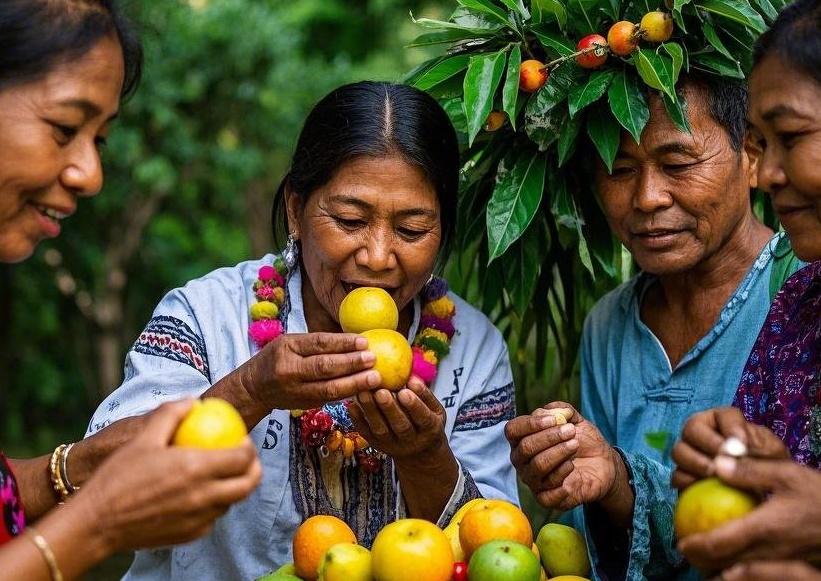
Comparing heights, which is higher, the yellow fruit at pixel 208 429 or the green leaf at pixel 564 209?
the green leaf at pixel 564 209

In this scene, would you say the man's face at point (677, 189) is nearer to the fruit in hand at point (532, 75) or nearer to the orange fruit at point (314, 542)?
the fruit in hand at point (532, 75)

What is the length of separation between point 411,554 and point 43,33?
4.55 ft

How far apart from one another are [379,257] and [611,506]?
3.32 ft

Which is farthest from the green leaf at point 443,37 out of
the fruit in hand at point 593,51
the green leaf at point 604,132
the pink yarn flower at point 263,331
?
the pink yarn flower at point 263,331

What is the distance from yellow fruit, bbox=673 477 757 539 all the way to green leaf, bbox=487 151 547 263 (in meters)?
1.39

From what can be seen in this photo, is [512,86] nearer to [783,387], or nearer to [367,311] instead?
[367,311]

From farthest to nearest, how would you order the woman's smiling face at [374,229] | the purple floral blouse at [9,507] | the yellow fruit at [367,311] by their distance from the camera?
the woman's smiling face at [374,229], the yellow fruit at [367,311], the purple floral blouse at [9,507]

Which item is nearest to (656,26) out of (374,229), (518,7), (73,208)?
(518,7)

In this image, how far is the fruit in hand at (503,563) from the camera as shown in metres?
2.26

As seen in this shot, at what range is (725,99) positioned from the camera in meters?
3.25

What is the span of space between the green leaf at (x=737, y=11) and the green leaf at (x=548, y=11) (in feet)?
1.37

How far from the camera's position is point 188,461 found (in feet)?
5.97

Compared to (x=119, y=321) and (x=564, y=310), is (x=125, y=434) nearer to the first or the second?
(x=564, y=310)

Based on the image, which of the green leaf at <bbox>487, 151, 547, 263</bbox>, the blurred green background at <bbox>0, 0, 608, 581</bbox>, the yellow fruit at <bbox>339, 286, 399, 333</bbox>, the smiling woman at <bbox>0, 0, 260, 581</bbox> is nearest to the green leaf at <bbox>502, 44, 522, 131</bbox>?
the green leaf at <bbox>487, 151, 547, 263</bbox>
